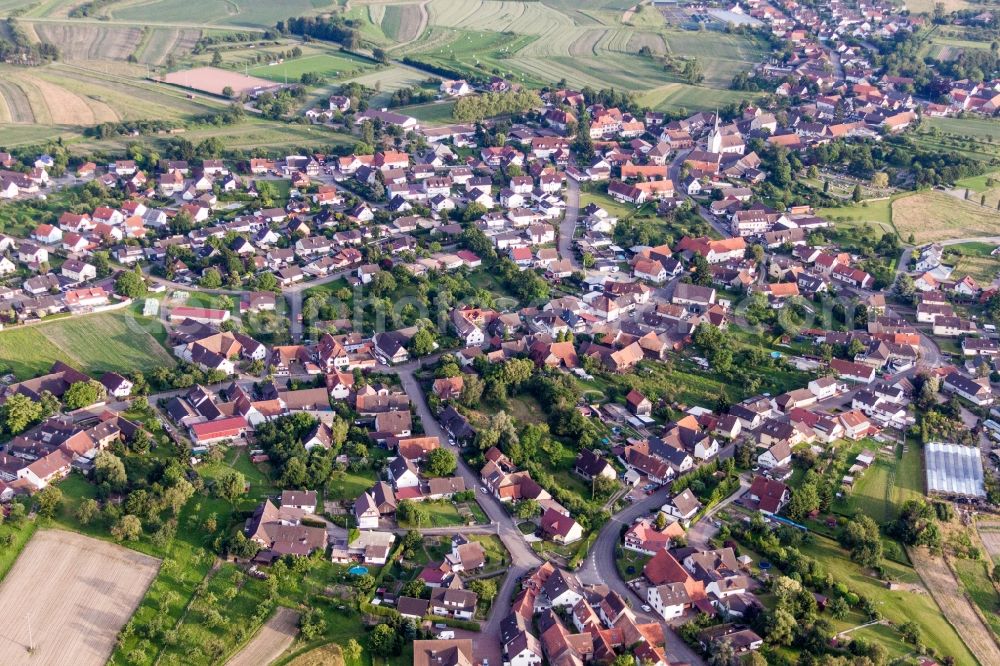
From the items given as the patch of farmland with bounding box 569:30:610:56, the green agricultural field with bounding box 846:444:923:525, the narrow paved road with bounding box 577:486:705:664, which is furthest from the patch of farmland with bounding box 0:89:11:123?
the green agricultural field with bounding box 846:444:923:525

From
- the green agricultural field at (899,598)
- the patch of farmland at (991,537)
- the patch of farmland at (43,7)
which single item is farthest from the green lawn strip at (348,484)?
the patch of farmland at (43,7)

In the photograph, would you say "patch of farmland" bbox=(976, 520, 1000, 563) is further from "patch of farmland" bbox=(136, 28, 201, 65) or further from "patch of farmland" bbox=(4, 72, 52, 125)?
"patch of farmland" bbox=(136, 28, 201, 65)

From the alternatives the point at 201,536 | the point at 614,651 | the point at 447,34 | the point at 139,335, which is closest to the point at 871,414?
the point at 614,651

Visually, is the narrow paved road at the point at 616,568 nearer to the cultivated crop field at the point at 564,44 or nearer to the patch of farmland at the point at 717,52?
the cultivated crop field at the point at 564,44

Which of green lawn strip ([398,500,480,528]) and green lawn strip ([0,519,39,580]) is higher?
green lawn strip ([398,500,480,528])

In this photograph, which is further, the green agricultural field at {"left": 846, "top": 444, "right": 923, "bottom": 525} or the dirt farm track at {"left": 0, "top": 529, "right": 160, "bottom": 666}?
the green agricultural field at {"left": 846, "top": 444, "right": 923, "bottom": 525}

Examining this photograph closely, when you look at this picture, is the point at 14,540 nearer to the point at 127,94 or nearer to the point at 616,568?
the point at 616,568
